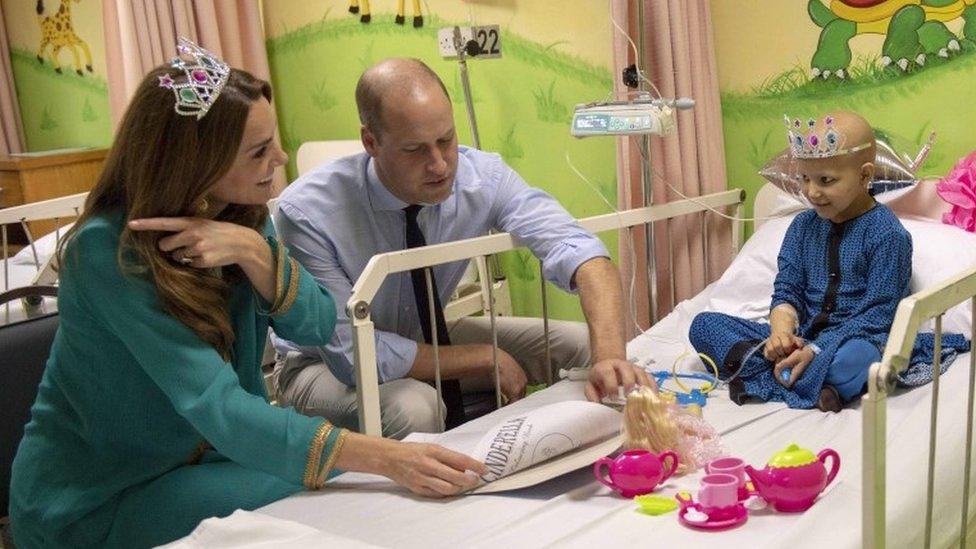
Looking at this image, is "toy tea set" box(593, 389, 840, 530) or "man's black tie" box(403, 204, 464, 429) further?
"man's black tie" box(403, 204, 464, 429)

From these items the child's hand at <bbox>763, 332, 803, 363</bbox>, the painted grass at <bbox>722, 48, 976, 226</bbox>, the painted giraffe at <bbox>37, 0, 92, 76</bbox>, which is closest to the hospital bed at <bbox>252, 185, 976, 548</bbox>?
the child's hand at <bbox>763, 332, 803, 363</bbox>

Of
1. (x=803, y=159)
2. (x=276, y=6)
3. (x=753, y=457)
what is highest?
(x=276, y=6)

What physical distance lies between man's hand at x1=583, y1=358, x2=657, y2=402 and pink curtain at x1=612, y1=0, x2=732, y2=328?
2.88 ft

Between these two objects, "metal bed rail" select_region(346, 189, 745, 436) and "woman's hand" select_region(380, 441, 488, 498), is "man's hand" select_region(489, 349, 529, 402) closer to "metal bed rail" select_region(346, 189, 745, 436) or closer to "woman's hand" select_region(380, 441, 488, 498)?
"metal bed rail" select_region(346, 189, 745, 436)

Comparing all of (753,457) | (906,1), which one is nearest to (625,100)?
(906,1)

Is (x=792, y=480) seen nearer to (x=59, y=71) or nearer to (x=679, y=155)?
(x=679, y=155)

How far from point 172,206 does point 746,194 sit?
6.15 ft

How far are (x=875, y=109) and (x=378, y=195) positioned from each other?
4.50ft

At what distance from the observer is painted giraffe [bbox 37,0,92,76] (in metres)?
5.05

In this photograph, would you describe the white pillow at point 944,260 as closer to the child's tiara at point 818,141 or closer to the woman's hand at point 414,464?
the child's tiara at point 818,141

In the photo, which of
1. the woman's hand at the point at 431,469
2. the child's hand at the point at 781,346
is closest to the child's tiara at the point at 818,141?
the child's hand at the point at 781,346

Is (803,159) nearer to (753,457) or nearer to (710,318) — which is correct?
(710,318)

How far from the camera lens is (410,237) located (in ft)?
7.86

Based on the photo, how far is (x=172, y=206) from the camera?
1.73 metres
